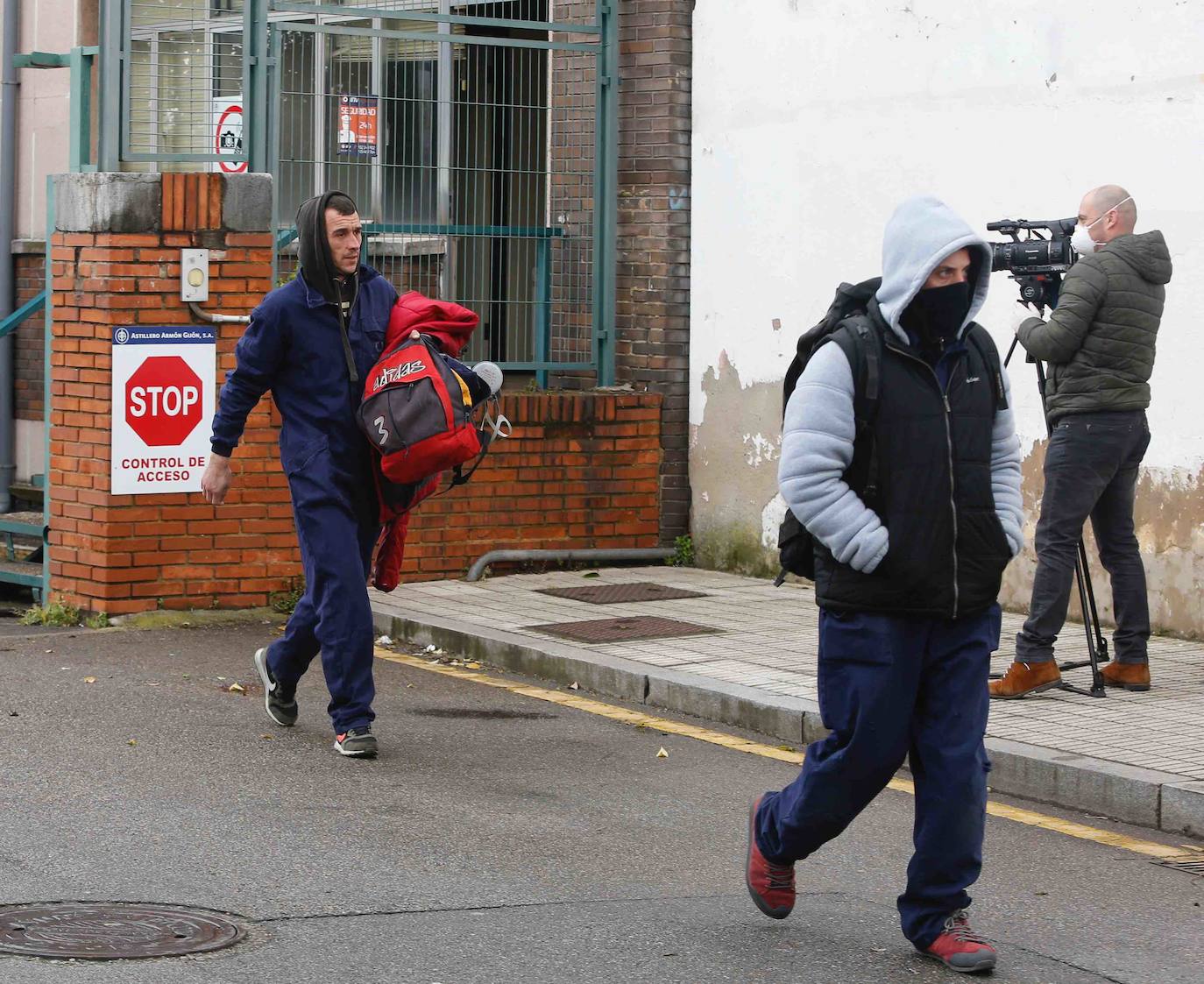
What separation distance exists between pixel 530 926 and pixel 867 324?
175 cm

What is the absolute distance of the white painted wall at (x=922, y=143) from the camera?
30.8ft

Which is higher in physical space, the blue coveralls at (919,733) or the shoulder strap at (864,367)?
the shoulder strap at (864,367)

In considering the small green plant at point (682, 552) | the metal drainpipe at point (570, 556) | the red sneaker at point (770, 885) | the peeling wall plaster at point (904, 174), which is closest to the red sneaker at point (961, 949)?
the red sneaker at point (770, 885)

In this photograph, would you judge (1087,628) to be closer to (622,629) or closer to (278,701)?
(622,629)

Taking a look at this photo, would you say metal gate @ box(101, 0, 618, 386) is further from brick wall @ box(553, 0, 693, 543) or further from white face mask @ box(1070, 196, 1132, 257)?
white face mask @ box(1070, 196, 1132, 257)

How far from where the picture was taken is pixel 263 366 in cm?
723

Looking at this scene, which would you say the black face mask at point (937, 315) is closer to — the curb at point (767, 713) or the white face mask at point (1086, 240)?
the curb at point (767, 713)

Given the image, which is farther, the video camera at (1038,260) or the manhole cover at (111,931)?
the video camera at (1038,260)

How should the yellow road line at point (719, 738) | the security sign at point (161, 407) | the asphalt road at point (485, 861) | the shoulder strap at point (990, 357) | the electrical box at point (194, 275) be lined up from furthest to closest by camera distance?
the electrical box at point (194, 275)
the security sign at point (161, 407)
the yellow road line at point (719, 738)
the shoulder strap at point (990, 357)
the asphalt road at point (485, 861)

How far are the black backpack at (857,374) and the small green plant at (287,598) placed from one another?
5.87 m

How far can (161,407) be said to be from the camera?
33.4 ft

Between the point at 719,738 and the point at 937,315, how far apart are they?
330 centimetres

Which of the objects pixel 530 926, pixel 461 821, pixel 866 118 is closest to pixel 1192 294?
pixel 866 118

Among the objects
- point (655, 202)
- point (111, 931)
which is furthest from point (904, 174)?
point (111, 931)
